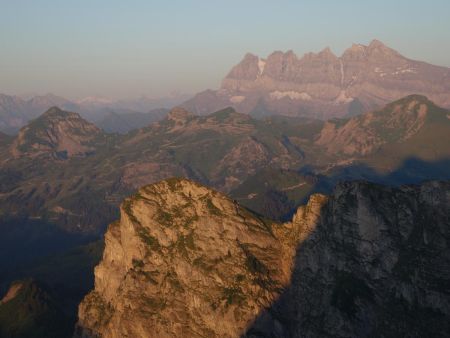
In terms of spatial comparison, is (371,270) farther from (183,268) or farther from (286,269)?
(183,268)

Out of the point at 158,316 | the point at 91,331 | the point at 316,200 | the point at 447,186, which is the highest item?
the point at 447,186

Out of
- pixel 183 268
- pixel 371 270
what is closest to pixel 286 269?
pixel 371 270

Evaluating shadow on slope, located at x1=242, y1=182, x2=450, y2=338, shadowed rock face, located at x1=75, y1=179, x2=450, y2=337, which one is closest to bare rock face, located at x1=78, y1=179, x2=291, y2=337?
shadowed rock face, located at x1=75, y1=179, x2=450, y2=337

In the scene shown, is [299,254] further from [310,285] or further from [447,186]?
[447,186]

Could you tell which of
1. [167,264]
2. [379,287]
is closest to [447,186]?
[379,287]

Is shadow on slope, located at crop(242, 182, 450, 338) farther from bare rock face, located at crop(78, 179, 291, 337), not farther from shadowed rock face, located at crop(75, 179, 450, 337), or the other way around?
bare rock face, located at crop(78, 179, 291, 337)

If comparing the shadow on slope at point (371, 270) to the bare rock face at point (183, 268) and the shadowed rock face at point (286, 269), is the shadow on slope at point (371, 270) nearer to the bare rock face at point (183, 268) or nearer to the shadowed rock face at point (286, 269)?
the shadowed rock face at point (286, 269)

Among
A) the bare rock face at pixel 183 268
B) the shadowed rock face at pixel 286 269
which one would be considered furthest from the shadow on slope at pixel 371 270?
the bare rock face at pixel 183 268

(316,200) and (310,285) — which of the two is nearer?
(310,285)
